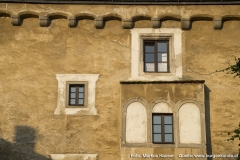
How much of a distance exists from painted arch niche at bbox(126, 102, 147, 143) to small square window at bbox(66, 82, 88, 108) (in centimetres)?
169

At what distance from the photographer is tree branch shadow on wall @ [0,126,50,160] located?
16.8m

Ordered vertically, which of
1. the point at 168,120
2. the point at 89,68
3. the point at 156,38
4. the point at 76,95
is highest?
the point at 156,38

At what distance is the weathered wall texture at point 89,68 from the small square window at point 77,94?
46 centimetres

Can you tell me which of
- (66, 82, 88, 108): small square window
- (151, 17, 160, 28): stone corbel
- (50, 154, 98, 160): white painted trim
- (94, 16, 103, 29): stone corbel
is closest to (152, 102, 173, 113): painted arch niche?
(66, 82, 88, 108): small square window

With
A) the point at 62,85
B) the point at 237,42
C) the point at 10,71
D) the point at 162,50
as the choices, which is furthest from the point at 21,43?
the point at 237,42

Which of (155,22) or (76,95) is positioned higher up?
(155,22)

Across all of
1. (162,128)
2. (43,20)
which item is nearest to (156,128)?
→ (162,128)

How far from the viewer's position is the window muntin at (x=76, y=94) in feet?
57.2

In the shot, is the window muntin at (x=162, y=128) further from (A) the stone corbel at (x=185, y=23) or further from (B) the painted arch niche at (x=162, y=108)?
(A) the stone corbel at (x=185, y=23)

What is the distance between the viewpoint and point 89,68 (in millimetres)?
17719

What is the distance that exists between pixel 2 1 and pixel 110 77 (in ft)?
16.1

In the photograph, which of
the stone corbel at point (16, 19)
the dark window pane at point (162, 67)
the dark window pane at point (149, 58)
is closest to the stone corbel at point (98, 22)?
the dark window pane at point (149, 58)

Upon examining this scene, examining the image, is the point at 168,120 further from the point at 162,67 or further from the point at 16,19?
the point at 16,19

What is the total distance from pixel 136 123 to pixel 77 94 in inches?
94.8
